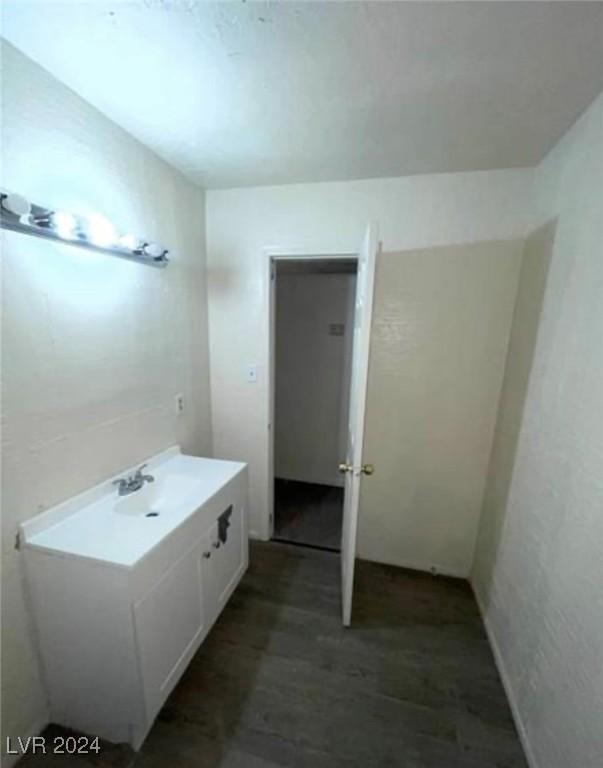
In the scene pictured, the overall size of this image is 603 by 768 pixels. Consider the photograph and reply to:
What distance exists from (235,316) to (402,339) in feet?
3.59

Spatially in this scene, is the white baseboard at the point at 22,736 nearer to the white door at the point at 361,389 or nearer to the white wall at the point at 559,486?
the white door at the point at 361,389

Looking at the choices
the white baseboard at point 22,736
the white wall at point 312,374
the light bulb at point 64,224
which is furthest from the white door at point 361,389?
the white wall at point 312,374

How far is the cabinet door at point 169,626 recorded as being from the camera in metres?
1.20

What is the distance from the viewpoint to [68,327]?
131cm

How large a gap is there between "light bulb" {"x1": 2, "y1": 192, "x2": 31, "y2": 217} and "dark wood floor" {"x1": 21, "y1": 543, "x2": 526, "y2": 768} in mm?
1907

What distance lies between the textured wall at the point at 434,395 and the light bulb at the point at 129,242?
4.25 ft

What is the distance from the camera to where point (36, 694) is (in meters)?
1.28

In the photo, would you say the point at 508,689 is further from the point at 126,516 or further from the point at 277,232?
the point at 277,232

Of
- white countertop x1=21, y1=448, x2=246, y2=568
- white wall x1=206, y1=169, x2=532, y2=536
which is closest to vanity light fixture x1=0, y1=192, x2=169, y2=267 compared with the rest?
white wall x1=206, y1=169, x2=532, y2=536

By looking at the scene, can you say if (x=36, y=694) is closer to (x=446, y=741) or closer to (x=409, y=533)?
(x=446, y=741)

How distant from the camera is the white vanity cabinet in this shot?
1.14m

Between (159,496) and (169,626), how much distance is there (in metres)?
0.58

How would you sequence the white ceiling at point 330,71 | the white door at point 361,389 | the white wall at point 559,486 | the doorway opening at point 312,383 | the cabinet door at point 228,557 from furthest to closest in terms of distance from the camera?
the doorway opening at point 312,383 → the cabinet door at point 228,557 → the white door at point 361,389 → the white wall at point 559,486 → the white ceiling at point 330,71

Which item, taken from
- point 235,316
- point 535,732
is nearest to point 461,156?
point 235,316
